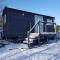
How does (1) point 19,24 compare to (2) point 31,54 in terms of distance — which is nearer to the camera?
(2) point 31,54

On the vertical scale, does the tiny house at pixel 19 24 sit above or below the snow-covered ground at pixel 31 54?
above

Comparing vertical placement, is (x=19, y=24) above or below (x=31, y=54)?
above

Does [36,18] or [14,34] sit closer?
[14,34]

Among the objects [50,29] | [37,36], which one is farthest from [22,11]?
[37,36]

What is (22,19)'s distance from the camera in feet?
49.3

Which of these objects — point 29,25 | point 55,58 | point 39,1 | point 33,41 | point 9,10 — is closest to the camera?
point 55,58

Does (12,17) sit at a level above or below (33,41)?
above

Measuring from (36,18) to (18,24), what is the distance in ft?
8.88

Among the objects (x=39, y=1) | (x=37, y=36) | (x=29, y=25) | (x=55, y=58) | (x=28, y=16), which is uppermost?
(x=39, y=1)

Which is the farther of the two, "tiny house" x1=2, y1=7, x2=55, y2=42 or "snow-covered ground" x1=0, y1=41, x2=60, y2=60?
"tiny house" x1=2, y1=7, x2=55, y2=42

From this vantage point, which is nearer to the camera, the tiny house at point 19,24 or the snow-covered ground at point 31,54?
the snow-covered ground at point 31,54

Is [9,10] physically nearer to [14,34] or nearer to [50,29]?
[14,34]

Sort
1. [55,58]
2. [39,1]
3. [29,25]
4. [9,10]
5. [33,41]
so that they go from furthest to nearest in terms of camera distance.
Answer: [39,1], [29,25], [9,10], [33,41], [55,58]

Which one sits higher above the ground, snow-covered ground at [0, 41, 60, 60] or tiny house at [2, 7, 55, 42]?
→ tiny house at [2, 7, 55, 42]
